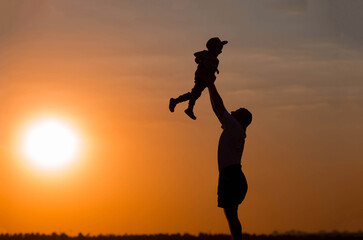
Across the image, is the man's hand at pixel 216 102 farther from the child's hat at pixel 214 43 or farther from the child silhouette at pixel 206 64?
the child's hat at pixel 214 43

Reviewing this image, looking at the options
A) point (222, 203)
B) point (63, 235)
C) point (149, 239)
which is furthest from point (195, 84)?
point (63, 235)

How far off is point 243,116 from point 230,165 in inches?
36.6

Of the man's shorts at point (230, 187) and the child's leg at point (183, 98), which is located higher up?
the child's leg at point (183, 98)

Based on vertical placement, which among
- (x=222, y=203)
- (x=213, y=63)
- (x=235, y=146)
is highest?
(x=213, y=63)

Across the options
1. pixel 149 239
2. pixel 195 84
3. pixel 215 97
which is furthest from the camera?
pixel 149 239

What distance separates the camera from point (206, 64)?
11.6 metres

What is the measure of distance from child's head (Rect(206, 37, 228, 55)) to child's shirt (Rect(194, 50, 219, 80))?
0.10 meters

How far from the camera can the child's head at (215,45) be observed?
11.8m

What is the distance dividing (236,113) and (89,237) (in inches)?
240

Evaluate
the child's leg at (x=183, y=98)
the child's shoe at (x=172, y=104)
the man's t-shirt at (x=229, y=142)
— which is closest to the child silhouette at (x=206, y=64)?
the child's leg at (x=183, y=98)

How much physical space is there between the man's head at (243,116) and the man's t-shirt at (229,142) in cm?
28

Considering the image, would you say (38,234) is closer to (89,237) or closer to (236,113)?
(89,237)

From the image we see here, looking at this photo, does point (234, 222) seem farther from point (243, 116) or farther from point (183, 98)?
point (183, 98)

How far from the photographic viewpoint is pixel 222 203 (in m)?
11.1
